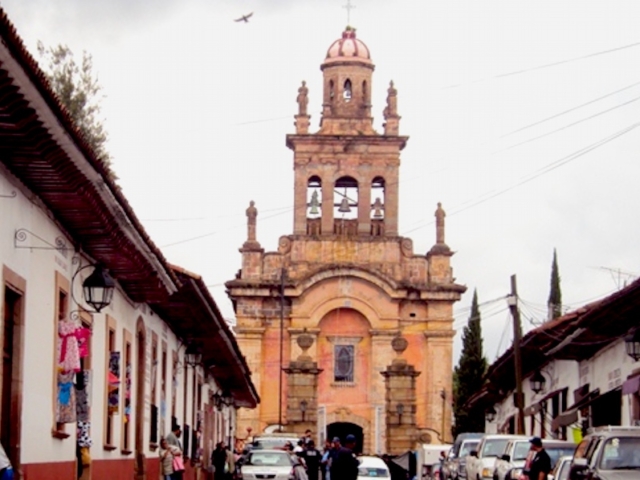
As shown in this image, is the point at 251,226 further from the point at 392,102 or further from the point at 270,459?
the point at 270,459

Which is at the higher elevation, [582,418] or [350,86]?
[350,86]

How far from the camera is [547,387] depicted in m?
49.8

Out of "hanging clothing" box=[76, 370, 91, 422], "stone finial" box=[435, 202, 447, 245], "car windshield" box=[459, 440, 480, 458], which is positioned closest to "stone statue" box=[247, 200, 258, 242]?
"stone finial" box=[435, 202, 447, 245]

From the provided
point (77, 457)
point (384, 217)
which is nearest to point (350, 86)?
point (384, 217)

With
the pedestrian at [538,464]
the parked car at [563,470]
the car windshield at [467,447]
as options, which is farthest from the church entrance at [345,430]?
the parked car at [563,470]

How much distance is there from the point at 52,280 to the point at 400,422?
171 ft

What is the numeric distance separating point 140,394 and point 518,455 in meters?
6.75

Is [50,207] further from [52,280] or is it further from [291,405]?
[291,405]

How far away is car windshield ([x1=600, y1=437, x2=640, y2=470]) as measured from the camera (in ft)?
63.5

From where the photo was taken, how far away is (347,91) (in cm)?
8419

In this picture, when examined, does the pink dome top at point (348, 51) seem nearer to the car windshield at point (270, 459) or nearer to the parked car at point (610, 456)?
the car windshield at point (270, 459)

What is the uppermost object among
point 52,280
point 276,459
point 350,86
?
point 350,86

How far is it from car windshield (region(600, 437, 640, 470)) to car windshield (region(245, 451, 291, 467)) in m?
19.3

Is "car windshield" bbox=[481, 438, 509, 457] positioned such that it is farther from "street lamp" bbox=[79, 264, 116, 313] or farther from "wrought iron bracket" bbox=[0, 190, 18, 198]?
"wrought iron bracket" bbox=[0, 190, 18, 198]
